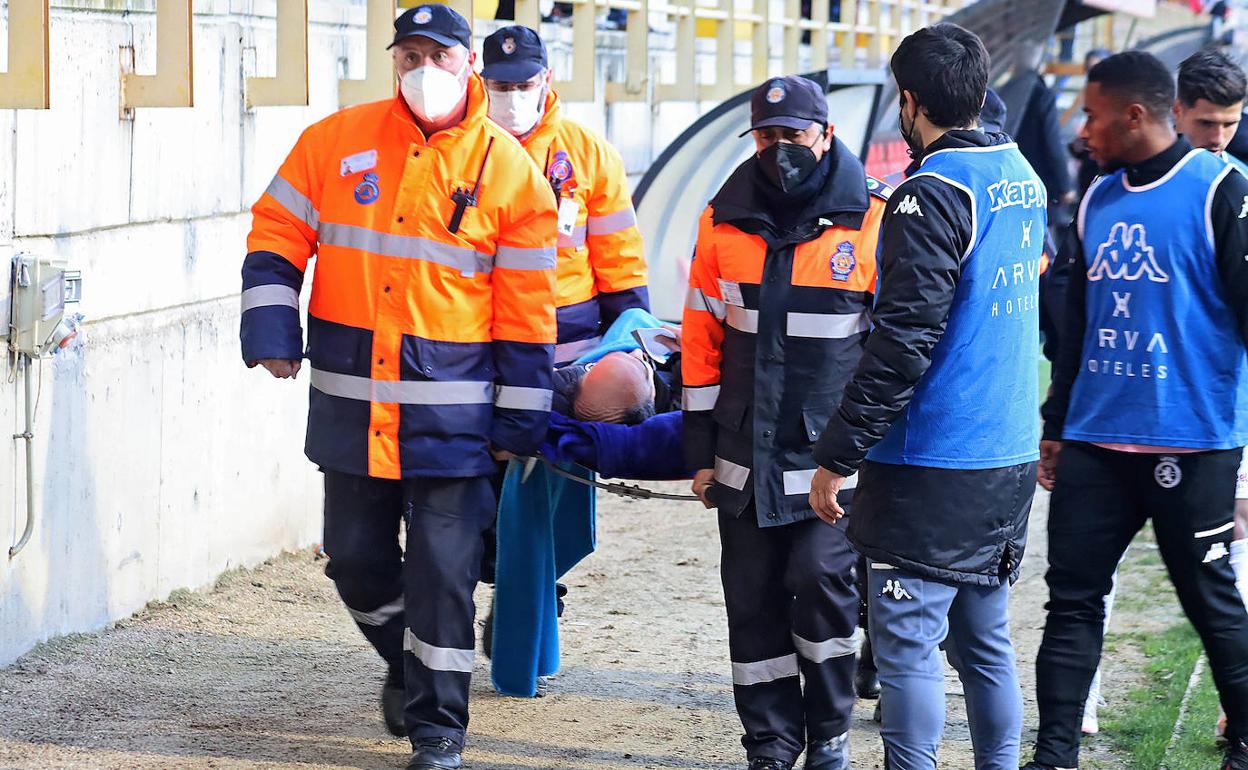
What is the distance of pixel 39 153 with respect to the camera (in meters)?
5.06

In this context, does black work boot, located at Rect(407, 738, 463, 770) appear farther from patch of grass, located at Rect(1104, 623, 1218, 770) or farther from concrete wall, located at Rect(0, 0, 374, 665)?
patch of grass, located at Rect(1104, 623, 1218, 770)

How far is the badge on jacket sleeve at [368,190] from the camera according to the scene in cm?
423

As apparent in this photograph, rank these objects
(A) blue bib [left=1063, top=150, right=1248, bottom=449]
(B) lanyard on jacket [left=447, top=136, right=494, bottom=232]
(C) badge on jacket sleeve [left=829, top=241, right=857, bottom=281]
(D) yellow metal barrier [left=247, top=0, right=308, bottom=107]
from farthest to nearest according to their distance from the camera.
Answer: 1. (D) yellow metal barrier [left=247, top=0, right=308, bottom=107]
2. (B) lanyard on jacket [left=447, top=136, right=494, bottom=232]
3. (C) badge on jacket sleeve [left=829, top=241, right=857, bottom=281]
4. (A) blue bib [left=1063, top=150, right=1248, bottom=449]

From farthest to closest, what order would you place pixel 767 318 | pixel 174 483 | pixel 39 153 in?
pixel 174 483
pixel 39 153
pixel 767 318

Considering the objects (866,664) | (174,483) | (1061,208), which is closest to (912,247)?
(866,664)

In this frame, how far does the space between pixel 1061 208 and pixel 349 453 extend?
404 inches

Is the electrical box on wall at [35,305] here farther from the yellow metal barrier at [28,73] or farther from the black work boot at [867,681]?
the black work boot at [867,681]

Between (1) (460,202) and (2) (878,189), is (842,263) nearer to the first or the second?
(2) (878,189)

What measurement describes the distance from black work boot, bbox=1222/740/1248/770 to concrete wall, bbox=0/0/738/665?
3.48 metres

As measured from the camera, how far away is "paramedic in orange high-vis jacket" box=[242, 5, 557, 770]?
13.8ft

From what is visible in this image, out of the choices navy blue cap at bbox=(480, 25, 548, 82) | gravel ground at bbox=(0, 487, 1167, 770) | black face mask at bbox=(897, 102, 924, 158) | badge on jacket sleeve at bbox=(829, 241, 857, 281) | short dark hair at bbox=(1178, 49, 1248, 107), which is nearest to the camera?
black face mask at bbox=(897, 102, 924, 158)

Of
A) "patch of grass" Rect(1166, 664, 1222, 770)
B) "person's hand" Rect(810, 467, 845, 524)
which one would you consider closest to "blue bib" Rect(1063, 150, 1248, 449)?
"person's hand" Rect(810, 467, 845, 524)

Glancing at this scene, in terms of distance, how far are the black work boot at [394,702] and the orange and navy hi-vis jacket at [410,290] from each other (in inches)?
28.4

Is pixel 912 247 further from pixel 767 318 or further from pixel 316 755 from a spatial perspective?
pixel 316 755
